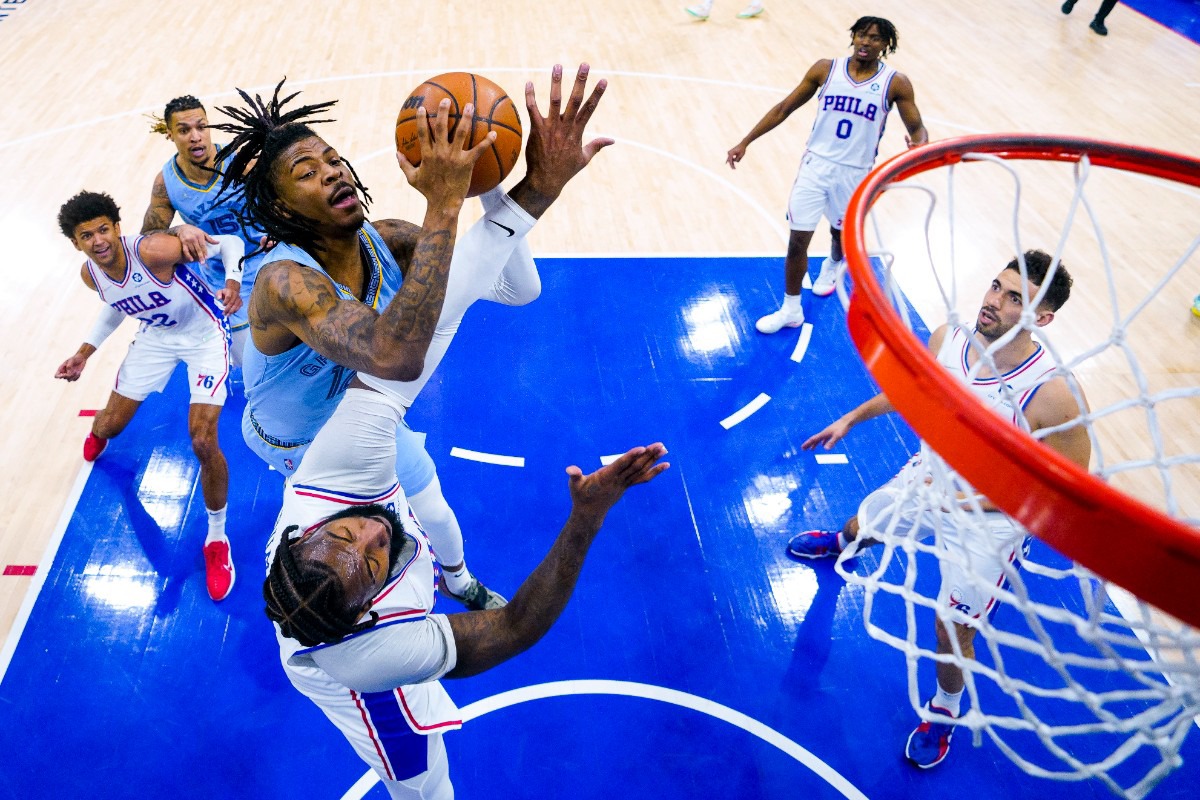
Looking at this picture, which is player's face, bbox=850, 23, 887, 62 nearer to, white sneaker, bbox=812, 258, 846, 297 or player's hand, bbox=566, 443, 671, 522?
white sneaker, bbox=812, 258, 846, 297

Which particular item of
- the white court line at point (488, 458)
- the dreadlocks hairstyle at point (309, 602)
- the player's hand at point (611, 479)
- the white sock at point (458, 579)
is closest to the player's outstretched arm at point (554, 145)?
the player's hand at point (611, 479)

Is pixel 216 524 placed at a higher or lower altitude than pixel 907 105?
lower

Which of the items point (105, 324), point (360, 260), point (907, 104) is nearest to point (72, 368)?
point (105, 324)

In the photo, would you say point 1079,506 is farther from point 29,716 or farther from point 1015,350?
point 29,716

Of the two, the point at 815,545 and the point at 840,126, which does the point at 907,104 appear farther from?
the point at 815,545

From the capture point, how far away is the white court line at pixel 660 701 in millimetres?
3309

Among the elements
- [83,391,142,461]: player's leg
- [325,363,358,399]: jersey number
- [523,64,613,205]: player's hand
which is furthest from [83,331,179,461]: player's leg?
[523,64,613,205]: player's hand

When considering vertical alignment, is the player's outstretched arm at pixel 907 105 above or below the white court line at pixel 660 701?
above

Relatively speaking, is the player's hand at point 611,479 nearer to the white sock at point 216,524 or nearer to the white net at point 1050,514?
the white net at point 1050,514

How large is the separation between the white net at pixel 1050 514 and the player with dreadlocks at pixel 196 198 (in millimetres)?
3231

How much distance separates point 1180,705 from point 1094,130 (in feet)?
25.6

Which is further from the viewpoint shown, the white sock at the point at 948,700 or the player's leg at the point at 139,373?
the player's leg at the point at 139,373

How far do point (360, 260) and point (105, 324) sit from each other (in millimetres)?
2453

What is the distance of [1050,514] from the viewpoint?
1.45m
